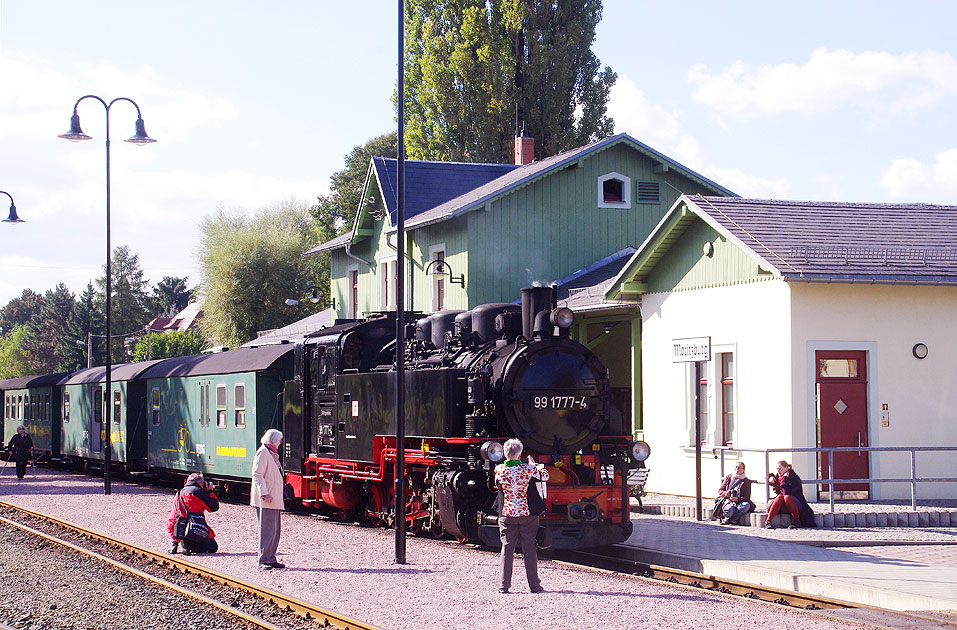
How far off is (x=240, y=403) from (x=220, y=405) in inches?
48.6

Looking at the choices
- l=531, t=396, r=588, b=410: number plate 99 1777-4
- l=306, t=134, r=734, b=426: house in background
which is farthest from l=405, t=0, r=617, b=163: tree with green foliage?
l=531, t=396, r=588, b=410: number plate 99 1777-4

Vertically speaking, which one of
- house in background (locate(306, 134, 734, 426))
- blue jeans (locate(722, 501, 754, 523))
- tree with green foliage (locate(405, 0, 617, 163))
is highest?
tree with green foliage (locate(405, 0, 617, 163))

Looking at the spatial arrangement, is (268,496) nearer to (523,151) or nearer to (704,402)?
(704,402)

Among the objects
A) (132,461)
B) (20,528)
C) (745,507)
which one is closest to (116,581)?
(20,528)

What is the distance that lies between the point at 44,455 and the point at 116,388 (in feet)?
26.3

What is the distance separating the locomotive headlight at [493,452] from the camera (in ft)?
40.3

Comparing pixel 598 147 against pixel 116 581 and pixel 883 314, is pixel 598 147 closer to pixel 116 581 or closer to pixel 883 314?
pixel 883 314

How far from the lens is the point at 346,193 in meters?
58.9

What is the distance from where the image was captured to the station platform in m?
10.1

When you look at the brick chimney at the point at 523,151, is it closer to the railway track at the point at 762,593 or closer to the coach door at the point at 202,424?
the coach door at the point at 202,424

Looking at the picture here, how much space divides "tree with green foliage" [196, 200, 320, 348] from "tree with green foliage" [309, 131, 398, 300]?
3.38 meters

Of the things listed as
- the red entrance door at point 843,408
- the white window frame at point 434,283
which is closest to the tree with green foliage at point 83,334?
the white window frame at point 434,283

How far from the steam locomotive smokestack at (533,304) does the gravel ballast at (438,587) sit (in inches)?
104

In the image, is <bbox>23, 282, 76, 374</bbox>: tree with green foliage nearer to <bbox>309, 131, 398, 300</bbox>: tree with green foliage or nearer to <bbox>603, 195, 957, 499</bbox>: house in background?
<bbox>309, 131, 398, 300</bbox>: tree with green foliage
